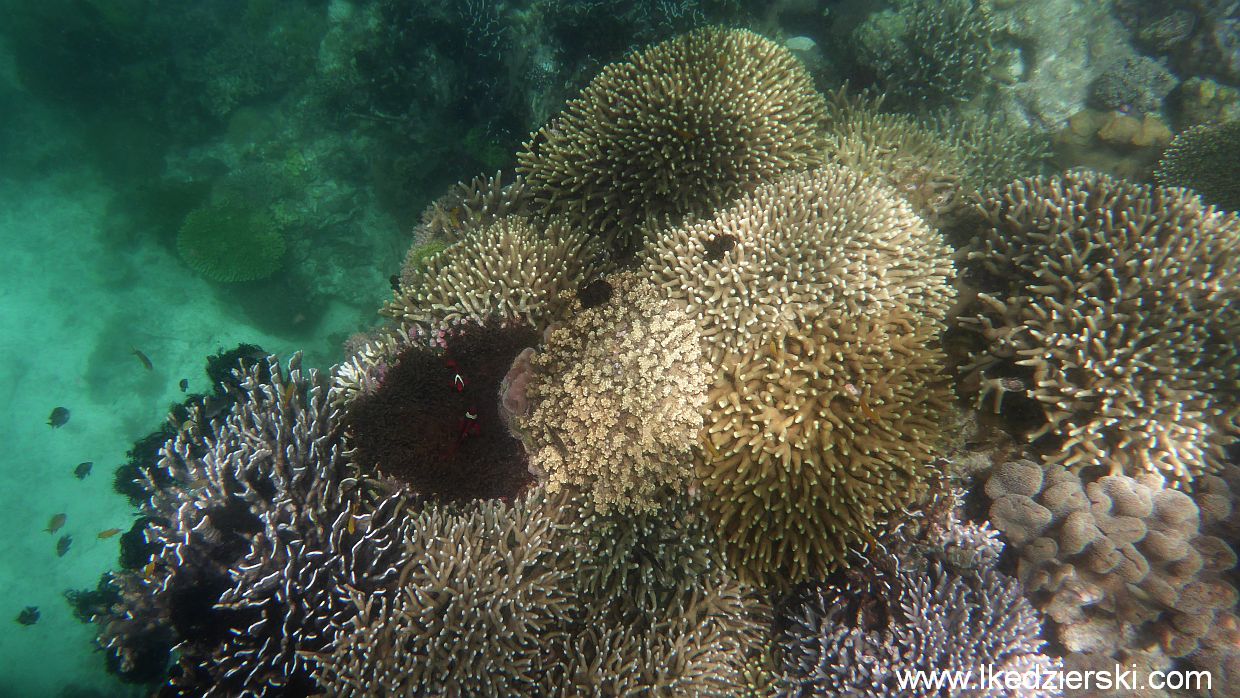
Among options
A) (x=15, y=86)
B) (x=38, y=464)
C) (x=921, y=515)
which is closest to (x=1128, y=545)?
(x=921, y=515)

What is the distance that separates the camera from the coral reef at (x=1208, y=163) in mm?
5980

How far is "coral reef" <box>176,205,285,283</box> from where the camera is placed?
508 inches

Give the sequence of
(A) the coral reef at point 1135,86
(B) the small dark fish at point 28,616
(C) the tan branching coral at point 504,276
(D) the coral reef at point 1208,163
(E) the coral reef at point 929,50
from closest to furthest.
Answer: (C) the tan branching coral at point 504,276
(D) the coral reef at point 1208,163
(E) the coral reef at point 929,50
(A) the coral reef at point 1135,86
(B) the small dark fish at point 28,616

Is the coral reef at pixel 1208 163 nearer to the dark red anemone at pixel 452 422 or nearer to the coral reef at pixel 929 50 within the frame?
the coral reef at pixel 929 50

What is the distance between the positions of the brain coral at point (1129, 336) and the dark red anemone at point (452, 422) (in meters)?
3.81

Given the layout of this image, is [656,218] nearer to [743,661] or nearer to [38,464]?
[743,661]

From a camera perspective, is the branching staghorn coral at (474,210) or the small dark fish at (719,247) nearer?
the small dark fish at (719,247)

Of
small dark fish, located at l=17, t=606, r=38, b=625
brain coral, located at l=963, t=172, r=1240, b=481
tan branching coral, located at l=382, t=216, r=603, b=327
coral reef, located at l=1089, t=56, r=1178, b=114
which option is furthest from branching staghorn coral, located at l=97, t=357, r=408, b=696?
coral reef, located at l=1089, t=56, r=1178, b=114

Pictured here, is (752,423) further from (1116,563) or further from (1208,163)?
(1208,163)

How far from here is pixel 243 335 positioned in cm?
1398

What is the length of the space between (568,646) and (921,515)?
3014 mm

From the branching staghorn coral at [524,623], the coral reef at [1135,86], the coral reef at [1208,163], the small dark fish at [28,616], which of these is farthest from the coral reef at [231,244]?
the coral reef at [1208,163]

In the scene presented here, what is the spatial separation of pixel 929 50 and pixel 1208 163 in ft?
11.2

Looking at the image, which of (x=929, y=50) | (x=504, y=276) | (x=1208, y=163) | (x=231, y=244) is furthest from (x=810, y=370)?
(x=231, y=244)
